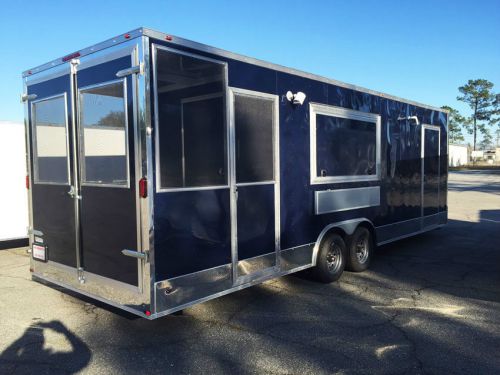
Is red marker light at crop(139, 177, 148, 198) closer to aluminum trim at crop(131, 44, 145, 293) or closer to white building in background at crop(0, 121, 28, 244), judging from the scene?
aluminum trim at crop(131, 44, 145, 293)

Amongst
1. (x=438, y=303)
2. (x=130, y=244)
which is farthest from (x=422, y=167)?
(x=130, y=244)

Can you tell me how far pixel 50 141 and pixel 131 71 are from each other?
1.63 m

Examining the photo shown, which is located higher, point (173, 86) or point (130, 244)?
point (173, 86)

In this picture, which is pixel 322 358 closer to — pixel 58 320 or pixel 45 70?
pixel 58 320

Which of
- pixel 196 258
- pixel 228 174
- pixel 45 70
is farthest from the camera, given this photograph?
pixel 45 70

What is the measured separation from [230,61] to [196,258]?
1.88 m

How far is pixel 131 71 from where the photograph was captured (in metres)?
3.52

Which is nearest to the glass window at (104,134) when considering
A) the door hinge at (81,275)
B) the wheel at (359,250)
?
the door hinge at (81,275)

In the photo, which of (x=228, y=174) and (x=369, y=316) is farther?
(x=369, y=316)

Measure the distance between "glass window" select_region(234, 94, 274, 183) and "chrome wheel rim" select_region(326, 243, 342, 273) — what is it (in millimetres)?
1613

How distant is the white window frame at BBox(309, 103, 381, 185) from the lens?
533cm

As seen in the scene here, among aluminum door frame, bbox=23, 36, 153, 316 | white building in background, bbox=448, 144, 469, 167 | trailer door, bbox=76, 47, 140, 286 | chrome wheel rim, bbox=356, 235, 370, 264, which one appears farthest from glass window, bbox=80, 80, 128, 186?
white building in background, bbox=448, 144, 469, 167

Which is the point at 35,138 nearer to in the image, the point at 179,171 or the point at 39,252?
the point at 39,252

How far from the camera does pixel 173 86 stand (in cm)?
369
